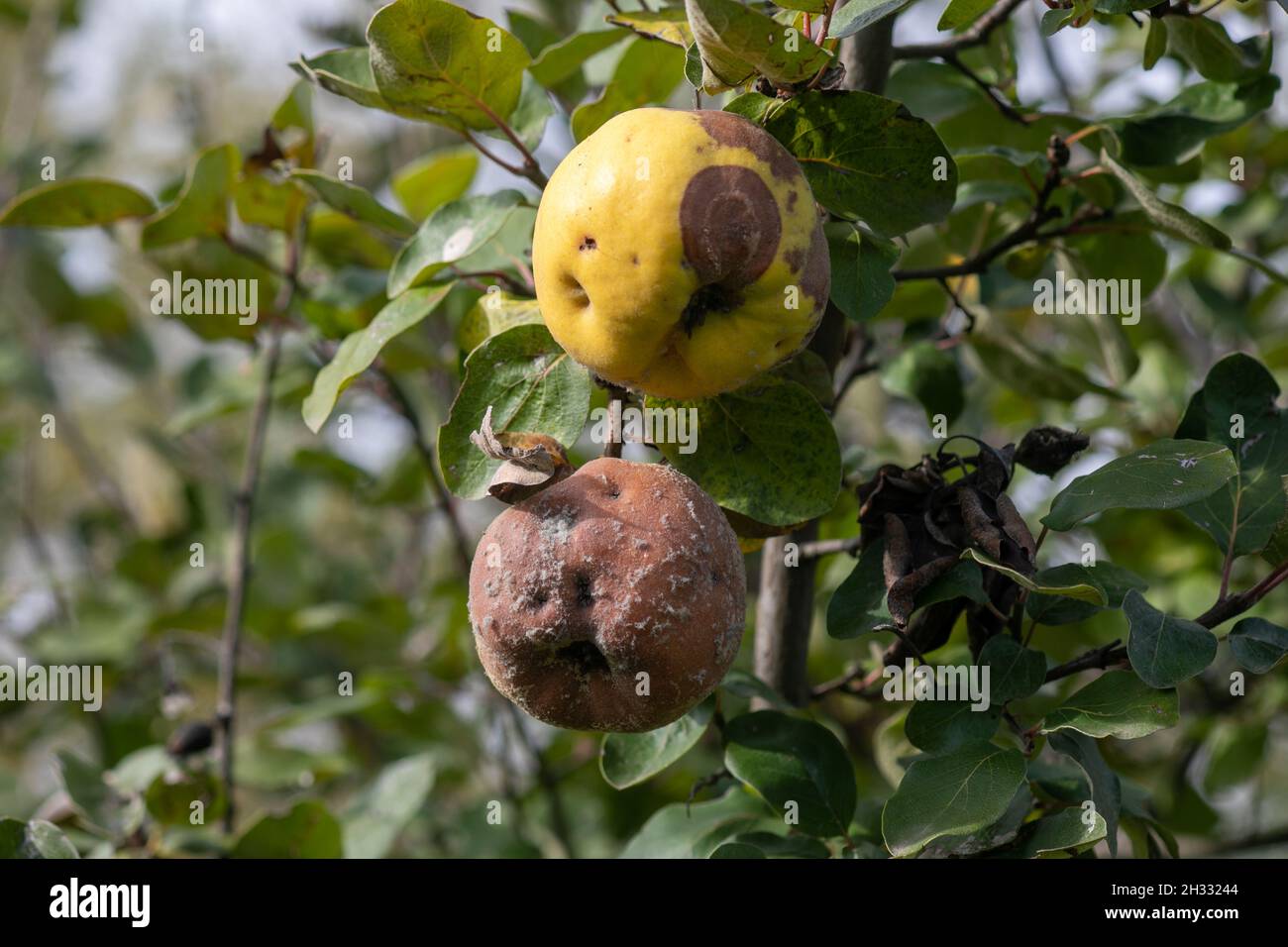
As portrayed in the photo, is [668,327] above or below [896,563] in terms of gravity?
above

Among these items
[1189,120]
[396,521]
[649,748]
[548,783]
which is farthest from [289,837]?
[396,521]

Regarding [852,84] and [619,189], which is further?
[852,84]

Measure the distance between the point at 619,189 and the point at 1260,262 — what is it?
38.1 inches

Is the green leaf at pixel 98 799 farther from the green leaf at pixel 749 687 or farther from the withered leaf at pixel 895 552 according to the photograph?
the withered leaf at pixel 895 552

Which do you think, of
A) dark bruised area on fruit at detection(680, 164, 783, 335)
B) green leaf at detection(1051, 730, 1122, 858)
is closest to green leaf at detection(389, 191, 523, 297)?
dark bruised area on fruit at detection(680, 164, 783, 335)

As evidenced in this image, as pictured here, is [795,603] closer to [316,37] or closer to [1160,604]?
[1160,604]

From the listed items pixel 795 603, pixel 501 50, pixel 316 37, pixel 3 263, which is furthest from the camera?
pixel 3 263

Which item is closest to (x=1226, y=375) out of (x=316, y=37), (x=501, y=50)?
(x=501, y=50)

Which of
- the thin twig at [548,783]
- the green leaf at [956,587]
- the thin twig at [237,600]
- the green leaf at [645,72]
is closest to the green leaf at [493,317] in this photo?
the green leaf at [645,72]

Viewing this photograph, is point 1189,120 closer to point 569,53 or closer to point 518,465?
point 569,53

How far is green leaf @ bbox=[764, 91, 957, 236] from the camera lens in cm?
120

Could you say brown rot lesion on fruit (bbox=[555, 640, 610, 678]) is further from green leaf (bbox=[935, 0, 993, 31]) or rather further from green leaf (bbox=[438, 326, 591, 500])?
green leaf (bbox=[935, 0, 993, 31])

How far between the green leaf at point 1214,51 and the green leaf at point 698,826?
3.56 feet

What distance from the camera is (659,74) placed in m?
1.58
